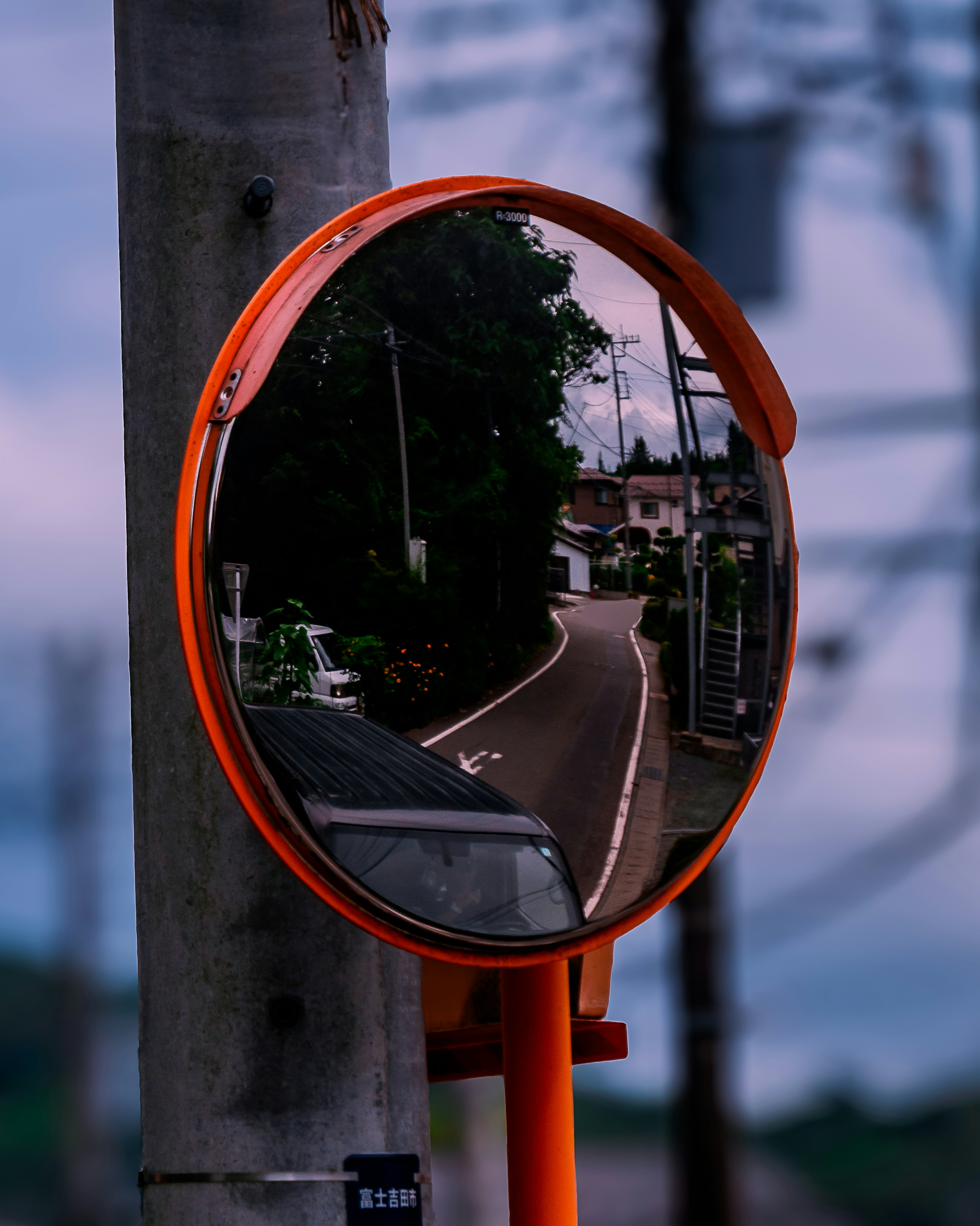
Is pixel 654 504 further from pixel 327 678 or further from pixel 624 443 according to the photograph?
pixel 327 678

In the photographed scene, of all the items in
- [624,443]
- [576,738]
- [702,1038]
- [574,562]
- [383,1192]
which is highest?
[624,443]

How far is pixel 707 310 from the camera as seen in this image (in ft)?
3.18

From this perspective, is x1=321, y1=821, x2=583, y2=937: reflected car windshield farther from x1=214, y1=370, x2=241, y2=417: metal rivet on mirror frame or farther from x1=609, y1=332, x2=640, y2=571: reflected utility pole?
x1=214, y1=370, x2=241, y2=417: metal rivet on mirror frame

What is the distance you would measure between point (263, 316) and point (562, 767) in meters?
0.47

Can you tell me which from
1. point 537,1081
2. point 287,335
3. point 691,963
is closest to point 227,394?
point 287,335

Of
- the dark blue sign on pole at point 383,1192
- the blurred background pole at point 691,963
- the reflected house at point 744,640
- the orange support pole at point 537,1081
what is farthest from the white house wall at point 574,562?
the blurred background pole at point 691,963

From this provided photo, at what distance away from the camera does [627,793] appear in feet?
3.20

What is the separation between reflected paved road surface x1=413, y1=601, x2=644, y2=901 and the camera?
0.95m

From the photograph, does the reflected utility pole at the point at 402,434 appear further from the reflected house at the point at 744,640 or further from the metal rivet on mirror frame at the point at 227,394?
the reflected house at the point at 744,640

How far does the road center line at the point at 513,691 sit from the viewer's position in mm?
950

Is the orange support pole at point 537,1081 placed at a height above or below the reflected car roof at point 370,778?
below

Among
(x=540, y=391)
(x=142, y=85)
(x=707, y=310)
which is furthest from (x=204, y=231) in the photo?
(x=707, y=310)

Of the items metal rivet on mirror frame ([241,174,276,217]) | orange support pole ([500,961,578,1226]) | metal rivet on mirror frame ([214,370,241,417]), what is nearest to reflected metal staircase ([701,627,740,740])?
orange support pole ([500,961,578,1226])

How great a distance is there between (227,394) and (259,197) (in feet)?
0.88
